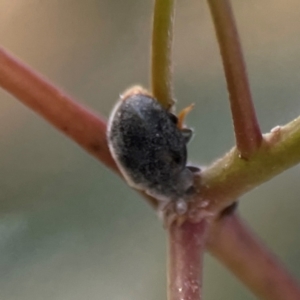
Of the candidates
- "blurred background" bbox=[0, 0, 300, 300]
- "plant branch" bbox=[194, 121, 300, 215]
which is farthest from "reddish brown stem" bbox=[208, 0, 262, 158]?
"blurred background" bbox=[0, 0, 300, 300]

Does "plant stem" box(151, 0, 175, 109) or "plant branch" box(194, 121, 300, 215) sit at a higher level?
"plant stem" box(151, 0, 175, 109)

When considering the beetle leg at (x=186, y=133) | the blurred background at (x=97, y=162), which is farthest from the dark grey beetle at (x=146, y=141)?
the blurred background at (x=97, y=162)

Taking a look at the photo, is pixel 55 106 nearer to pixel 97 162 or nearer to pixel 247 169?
pixel 247 169

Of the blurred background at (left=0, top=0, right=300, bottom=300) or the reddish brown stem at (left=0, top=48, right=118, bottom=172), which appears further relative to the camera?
the blurred background at (left=0, top=0, right=300, bottom=300)

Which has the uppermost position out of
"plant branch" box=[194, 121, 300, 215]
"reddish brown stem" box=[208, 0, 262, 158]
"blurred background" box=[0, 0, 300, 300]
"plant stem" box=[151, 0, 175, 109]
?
"blurred background" box=[0, 0, 300, 300]

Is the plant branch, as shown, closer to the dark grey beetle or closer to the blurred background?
the dark grey beetle

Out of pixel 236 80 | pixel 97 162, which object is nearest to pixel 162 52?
pixel 236 80
